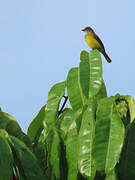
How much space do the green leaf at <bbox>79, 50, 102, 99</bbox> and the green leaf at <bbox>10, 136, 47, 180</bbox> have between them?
44 centimetres

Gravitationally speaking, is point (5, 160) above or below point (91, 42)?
below

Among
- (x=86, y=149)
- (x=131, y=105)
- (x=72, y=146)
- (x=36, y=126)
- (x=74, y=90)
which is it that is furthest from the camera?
(x=36, y=126)

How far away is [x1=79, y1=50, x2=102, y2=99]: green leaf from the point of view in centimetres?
214

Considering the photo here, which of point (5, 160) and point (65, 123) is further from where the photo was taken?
point (65, 123)

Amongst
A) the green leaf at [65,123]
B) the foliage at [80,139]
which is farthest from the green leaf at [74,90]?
the green leaf at [65,123]

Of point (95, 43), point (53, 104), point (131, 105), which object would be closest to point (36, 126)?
point (53, 104)

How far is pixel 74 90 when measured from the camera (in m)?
2.23

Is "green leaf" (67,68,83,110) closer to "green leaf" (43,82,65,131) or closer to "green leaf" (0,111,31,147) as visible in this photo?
"green leaf" (43,82,65,131)

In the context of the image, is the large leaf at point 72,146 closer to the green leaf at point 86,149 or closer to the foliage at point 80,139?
the foliage at point 80,139

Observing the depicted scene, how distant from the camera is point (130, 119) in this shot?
2318 mm

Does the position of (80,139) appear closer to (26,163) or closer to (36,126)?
(26,163)

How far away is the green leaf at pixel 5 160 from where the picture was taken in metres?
1.76

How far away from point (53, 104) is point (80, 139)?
543 millimetres

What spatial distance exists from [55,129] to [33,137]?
451mm
